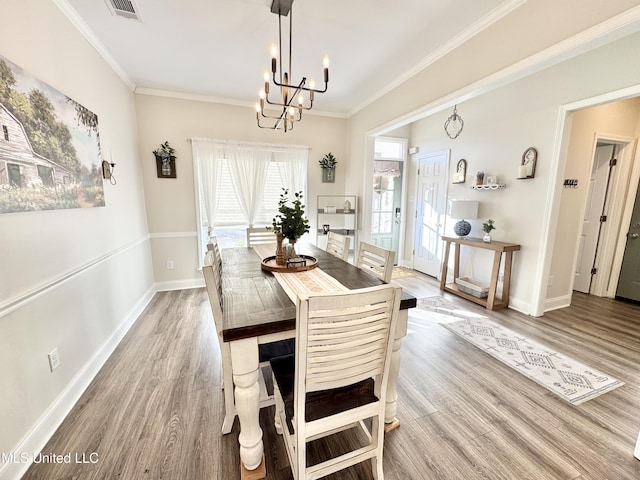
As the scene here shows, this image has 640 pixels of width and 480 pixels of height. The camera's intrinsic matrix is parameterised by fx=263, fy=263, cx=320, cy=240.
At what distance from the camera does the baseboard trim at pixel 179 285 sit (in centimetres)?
398

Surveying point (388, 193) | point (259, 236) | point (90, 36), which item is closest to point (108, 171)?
point (90, 36)

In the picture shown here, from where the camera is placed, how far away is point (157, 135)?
3.71 metres

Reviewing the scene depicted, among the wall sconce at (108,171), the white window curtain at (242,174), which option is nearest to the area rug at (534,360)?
the white window curtain at (242,174)

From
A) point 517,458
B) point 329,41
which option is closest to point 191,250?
point 329,41

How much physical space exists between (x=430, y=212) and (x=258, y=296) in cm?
409

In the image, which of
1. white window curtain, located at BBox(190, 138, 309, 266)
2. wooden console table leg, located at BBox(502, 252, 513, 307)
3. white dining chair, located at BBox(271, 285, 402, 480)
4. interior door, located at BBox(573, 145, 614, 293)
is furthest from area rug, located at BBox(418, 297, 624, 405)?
white window curtain, located at BBox(190, 138, 309, 266)

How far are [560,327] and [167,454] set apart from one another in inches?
148

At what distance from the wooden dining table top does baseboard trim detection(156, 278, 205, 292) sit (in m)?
2.02

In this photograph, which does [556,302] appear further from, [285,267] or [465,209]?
[285,267]

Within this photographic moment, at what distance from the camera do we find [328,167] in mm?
4555

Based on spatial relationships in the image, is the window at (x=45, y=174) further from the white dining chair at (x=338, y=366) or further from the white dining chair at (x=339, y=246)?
the white dining chair at (x=339, y=246)

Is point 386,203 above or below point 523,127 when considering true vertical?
below

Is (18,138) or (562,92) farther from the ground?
(562,92)

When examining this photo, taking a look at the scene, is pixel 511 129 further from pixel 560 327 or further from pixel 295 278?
pixel 295 278
